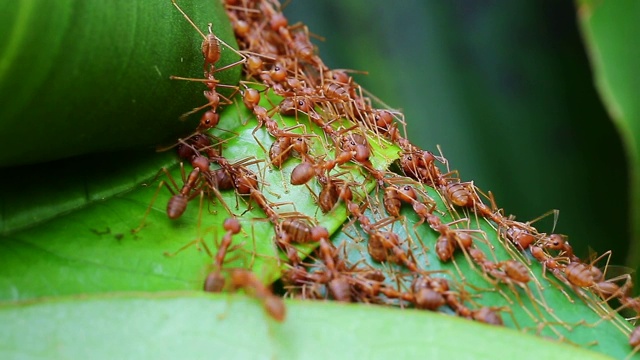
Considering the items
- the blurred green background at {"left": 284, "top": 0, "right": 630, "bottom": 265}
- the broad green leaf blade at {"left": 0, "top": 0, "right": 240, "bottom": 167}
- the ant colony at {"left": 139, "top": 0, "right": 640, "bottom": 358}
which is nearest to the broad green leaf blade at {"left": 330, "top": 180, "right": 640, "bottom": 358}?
the ant colony at {"left": 139, "top": 0, "right": 640, "bottom": 358}

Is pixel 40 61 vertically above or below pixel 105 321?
above

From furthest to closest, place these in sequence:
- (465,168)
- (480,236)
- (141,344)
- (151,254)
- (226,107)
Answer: (465,168)
(226,107)
(480,236)
(151,254)
(141,344)

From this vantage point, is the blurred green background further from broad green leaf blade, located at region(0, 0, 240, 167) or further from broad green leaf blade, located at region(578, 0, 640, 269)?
broad green leaf blade, located at region(0, 0, 240, 167)

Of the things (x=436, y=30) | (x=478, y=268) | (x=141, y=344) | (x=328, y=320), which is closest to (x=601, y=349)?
(x=478, y=268)

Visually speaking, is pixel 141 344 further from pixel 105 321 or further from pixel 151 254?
pixel 151 254

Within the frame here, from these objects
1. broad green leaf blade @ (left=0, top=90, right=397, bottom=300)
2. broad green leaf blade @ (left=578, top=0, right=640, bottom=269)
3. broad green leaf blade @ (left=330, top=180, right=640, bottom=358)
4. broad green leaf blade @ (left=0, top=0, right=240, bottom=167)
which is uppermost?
broad green leaf blade @ (left=578, top=0, right=640, bottom=269)

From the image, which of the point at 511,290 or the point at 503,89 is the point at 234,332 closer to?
the point at 511,290
